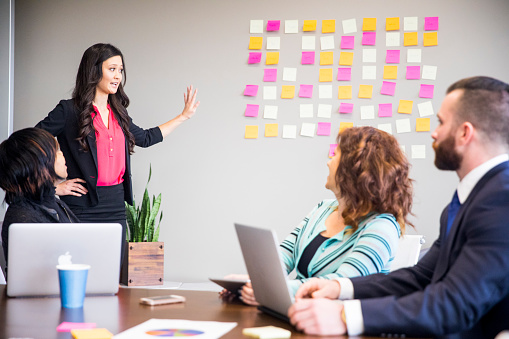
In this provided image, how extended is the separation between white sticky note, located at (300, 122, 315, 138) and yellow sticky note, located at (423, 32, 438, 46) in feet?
3.00

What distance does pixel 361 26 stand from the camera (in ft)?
13.1

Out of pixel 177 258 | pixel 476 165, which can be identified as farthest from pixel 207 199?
pixel 476 165

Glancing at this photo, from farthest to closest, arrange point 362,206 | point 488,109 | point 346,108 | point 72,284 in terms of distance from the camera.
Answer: point 346,108 → point 362,206 → point 72,284 → point 488,109

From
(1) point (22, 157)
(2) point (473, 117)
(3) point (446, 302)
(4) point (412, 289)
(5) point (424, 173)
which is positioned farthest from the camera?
(5) point (424, 173)

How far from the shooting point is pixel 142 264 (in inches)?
144

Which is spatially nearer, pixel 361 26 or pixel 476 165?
→ pixel 476 165

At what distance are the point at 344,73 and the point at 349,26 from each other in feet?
1.03

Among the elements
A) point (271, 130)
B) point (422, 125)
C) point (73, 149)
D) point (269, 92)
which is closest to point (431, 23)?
point (422, 125)

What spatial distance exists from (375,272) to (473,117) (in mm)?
552

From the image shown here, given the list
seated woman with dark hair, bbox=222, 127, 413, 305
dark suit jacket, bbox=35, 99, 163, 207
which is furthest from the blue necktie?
dark suit jacket, bbox=35, 99, 163, 207

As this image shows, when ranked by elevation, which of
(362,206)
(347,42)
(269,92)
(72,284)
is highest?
(347,42)

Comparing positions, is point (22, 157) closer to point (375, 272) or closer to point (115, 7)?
point (375, 272)

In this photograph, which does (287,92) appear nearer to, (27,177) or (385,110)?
(385,110)

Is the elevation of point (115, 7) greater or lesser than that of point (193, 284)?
greater
